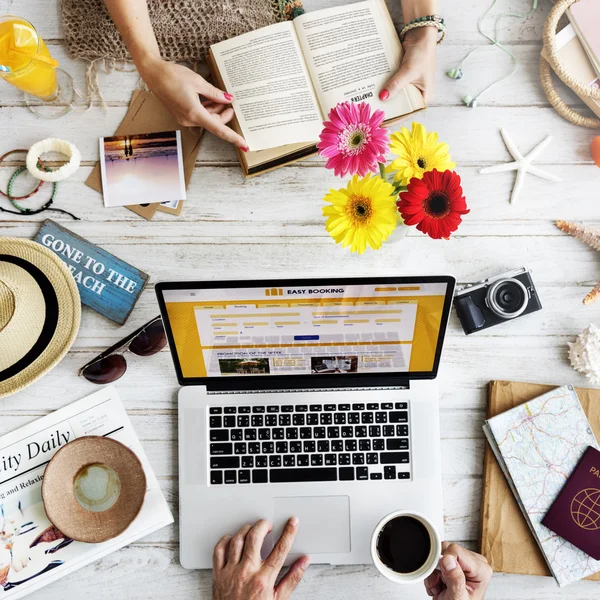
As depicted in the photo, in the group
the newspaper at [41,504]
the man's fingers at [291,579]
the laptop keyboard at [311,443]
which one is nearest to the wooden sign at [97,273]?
the newspaper at [41,504]

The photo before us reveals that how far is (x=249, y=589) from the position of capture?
92 cm

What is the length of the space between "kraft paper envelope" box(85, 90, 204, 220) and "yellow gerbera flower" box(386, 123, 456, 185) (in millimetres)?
428

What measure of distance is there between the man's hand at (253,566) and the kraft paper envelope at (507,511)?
32 cm

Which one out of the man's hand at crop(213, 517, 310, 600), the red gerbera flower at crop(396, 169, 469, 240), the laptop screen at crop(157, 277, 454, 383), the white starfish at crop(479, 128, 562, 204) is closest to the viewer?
the red gerbera flower at crop(396, 169, 469, 240)

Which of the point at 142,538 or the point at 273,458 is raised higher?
the point at 273,458

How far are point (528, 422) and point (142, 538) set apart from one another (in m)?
0.71

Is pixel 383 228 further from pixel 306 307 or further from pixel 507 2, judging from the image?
pixel 507 2

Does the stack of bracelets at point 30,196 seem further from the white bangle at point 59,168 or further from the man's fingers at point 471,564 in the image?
the man's fingers at point 471,564

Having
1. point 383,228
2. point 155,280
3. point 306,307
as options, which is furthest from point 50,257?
point 383,228

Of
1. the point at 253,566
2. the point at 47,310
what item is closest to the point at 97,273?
the point at 47,310

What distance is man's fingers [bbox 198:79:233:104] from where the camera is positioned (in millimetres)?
964

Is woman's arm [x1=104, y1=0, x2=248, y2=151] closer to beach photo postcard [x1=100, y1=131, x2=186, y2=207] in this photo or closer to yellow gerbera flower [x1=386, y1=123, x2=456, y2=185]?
beach photo postcard [x1=100, y1=131, x2=186, y2=207]

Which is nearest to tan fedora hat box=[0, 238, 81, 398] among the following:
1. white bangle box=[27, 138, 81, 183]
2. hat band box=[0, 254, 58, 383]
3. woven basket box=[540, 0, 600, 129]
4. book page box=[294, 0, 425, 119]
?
hat band box=[0, 254, 58, 383]

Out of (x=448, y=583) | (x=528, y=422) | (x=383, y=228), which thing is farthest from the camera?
(x=528, y=422)
